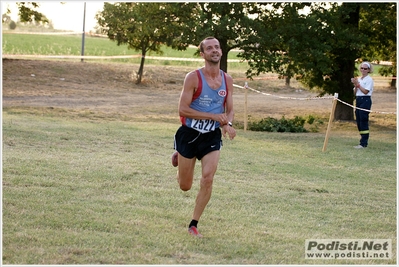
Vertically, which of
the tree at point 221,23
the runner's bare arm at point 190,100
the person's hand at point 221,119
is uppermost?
the tree at point 221,23

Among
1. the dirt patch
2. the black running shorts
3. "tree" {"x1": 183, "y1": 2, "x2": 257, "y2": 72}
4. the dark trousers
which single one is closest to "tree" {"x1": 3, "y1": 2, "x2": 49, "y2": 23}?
the dirt patch

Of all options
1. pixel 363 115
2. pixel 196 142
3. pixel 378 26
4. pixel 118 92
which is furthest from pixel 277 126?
pixel 196 142

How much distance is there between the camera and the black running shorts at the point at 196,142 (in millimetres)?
7117

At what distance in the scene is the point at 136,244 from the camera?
6.66 meters

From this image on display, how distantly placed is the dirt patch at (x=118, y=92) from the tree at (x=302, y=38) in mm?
1301

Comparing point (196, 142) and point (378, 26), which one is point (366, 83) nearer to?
point (378, 26)

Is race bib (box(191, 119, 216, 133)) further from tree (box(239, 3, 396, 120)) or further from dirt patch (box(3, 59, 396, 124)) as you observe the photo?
dirt patch (box(3, 59, 396, 124))

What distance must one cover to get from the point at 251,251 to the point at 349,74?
53.5ft

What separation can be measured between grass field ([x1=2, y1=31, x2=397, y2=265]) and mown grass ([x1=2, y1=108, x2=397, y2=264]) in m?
0.02

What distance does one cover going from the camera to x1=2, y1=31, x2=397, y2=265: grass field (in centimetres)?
653

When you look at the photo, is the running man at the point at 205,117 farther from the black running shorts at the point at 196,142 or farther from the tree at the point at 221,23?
the tree at the point at 221,23

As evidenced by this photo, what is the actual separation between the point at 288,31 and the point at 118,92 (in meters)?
10.8

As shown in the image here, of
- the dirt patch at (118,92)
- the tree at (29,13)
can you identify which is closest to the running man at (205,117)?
the dirt patch at (118,92)

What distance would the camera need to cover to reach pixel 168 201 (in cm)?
873
